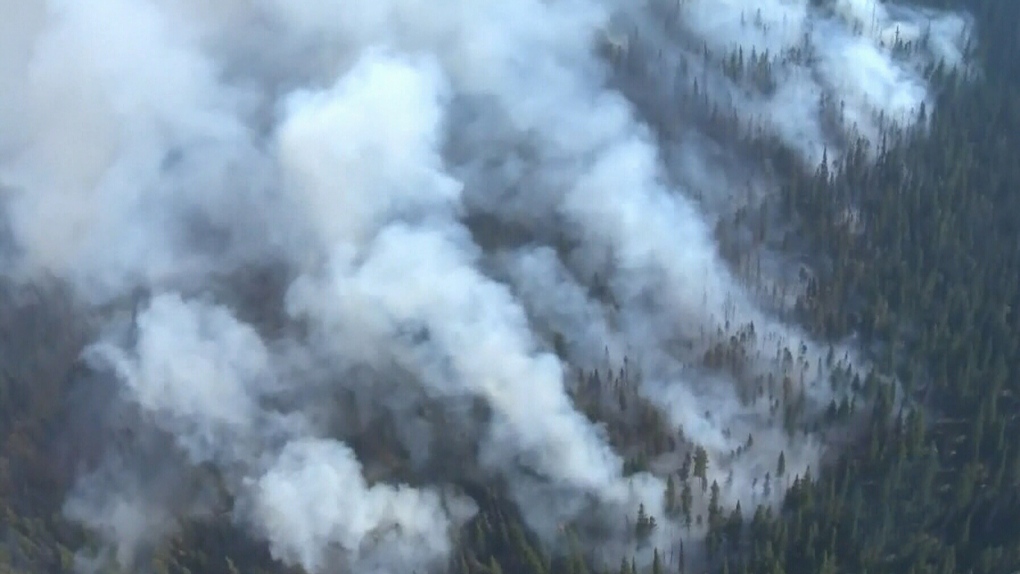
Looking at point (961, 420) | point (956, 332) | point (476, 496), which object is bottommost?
point (476, 496)

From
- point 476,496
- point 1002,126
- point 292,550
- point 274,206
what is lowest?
point 292,550

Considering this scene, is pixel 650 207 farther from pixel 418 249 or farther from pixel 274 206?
pixel 274 206

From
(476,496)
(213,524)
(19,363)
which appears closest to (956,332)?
(476,496)

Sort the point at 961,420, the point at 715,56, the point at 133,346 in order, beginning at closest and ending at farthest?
the point at 961,420, the point at 133,346, the point at 715,56

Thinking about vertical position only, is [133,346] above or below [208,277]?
below

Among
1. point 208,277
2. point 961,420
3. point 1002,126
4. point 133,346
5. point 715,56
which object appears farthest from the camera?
point 715,56

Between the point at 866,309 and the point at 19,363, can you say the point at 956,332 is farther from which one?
the point at 19,363

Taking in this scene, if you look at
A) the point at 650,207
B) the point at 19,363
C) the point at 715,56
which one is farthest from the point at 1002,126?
the point at 19,363

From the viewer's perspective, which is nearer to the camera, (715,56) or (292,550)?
(292,550)

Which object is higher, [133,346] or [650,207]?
[650,207]
